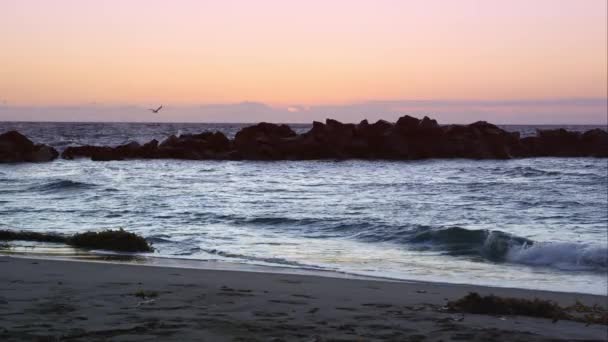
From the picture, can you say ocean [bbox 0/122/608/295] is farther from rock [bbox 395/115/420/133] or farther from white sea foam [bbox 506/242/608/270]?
rock [bbox 395/115/420/133]

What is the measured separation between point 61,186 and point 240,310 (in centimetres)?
1971

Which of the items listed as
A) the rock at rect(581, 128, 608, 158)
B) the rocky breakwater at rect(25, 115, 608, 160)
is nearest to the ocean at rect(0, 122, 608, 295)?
the rocky breakwater at rect(25, 115, 608, 160)

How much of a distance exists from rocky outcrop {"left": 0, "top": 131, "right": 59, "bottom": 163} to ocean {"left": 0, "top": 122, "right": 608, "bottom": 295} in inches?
271

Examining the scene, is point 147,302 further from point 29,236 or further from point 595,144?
point 595,144

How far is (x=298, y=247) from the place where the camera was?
13727 mm

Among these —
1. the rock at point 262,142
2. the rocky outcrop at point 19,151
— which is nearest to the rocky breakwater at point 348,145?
the rock at point 262,142

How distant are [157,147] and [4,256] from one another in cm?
3366

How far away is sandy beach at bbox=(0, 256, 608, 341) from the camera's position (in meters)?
6.12

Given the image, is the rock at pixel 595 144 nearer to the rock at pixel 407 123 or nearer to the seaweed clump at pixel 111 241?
the rock at pixel 407 123

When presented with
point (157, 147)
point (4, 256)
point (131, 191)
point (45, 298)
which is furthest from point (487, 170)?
point (45, 298)

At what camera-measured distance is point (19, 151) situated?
4034 cm

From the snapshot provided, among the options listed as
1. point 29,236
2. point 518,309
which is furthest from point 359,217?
point 518,309

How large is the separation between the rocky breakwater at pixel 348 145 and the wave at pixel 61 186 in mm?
15641

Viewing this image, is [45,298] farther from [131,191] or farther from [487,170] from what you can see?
[487,170]
